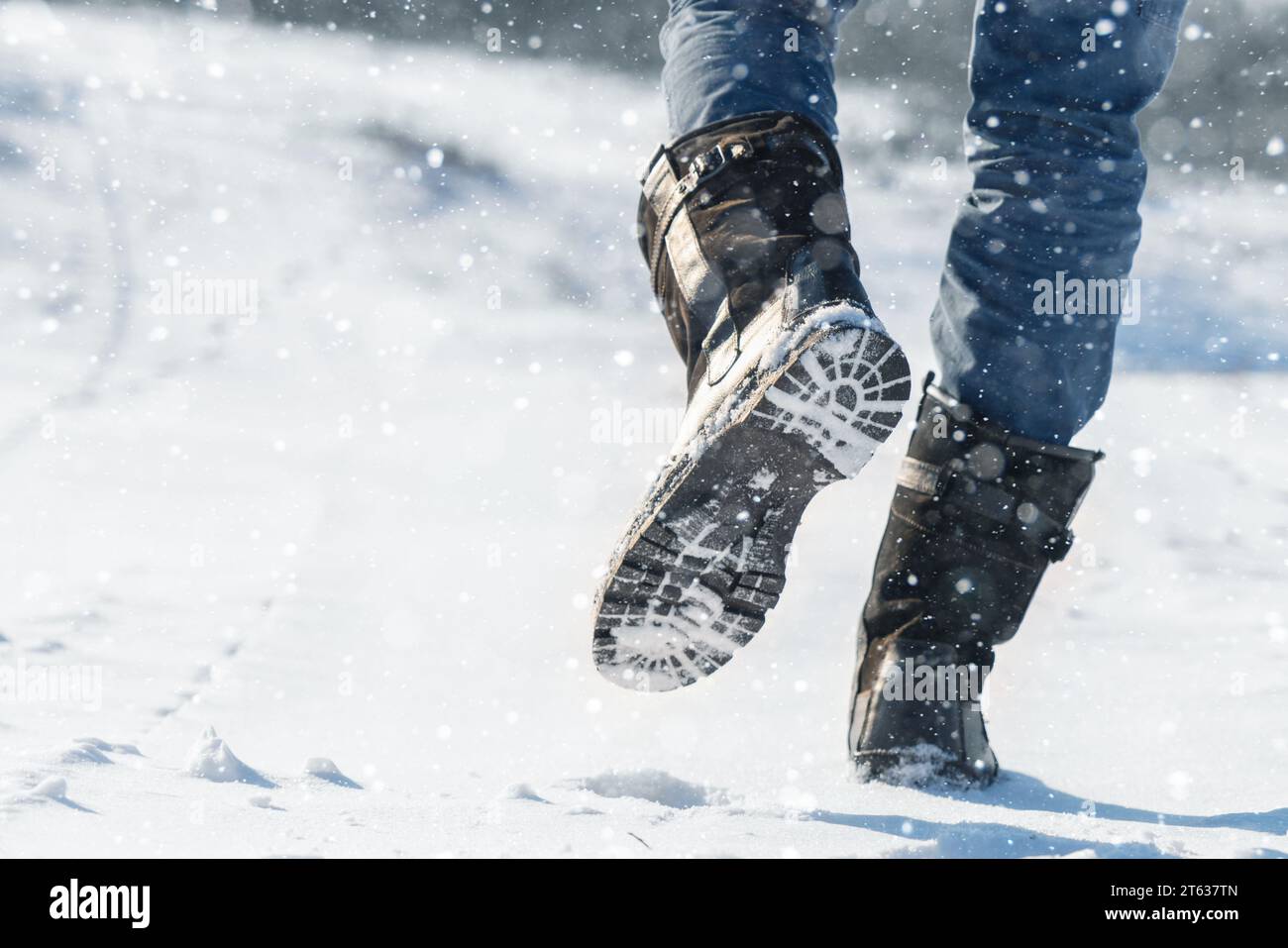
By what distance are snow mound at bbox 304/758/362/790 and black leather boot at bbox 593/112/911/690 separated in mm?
471

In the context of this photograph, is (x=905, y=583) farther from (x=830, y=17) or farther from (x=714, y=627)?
(x=830, y=17)

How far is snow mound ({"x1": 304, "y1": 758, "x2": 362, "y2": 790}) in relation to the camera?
1530mm

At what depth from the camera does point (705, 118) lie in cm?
149

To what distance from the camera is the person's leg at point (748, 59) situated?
1473mm

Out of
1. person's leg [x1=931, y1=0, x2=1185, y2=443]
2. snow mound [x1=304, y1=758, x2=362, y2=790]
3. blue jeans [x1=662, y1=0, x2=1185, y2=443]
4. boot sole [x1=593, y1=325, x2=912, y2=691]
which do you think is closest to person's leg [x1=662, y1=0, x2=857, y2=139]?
blue jeans [x1=662, y1=0, x2=1185, y2=443]

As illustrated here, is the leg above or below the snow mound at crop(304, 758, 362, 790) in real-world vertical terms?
above

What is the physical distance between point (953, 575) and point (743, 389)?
0.56m

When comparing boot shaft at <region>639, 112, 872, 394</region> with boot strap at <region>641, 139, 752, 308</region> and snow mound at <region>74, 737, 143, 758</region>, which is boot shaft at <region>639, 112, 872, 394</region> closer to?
boot strap at <region>641, 139, 752, 308</region>

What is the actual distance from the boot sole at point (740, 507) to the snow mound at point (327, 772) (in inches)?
18.1

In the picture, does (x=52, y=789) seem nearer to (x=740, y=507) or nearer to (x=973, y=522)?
(x=740, y=507)

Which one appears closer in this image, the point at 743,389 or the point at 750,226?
the point at 743,389

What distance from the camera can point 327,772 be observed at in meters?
1.56

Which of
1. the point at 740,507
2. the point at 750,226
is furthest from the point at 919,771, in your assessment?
the point at 750,226
